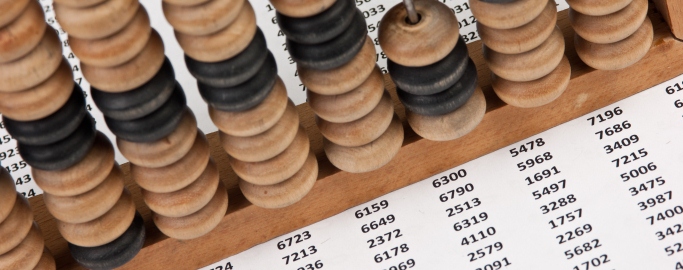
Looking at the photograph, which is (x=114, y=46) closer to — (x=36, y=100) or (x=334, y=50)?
(x=36, y=100)

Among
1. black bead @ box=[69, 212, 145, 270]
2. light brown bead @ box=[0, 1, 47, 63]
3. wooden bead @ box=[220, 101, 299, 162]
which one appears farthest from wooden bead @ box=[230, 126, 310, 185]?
light brown bead @ box=[0, 1, 47, 63]

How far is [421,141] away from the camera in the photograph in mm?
876

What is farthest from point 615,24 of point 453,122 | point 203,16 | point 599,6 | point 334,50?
point 203,16

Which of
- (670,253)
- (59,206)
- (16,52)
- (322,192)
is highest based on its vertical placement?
(16,52)

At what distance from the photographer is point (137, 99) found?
0.69 meters

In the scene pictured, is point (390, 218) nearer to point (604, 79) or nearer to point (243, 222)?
point (243, 222)

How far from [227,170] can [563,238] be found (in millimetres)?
335

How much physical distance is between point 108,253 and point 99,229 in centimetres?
4

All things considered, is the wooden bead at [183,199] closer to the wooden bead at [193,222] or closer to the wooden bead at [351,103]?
the wooden bead at [193,222]

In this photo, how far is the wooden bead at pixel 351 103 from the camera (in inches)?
30.5

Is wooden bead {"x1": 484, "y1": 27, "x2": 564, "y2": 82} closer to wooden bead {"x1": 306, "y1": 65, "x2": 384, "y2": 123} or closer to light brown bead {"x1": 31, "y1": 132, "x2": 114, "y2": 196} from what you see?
wooden bead {"x1": 306, "y1": 65, "x2": 384, "y2": 123}

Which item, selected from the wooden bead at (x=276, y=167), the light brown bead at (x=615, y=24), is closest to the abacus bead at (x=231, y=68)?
the wooden bead at (x=276, y=167)

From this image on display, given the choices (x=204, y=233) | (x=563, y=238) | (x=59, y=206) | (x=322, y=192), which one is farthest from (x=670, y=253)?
(x=59, y=206)

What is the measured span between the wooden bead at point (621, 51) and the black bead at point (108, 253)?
0.47 meters
